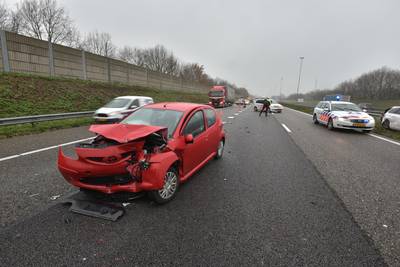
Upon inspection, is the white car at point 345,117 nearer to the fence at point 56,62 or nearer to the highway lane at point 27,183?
the highway lane at point 27,183

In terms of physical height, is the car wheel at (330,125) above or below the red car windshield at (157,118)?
below

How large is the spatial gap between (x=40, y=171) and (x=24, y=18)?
147ft

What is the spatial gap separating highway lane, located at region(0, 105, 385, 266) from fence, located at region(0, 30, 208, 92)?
16.1 m

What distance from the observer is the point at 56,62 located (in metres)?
16.7

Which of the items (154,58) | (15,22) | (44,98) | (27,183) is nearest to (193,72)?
(154,58)

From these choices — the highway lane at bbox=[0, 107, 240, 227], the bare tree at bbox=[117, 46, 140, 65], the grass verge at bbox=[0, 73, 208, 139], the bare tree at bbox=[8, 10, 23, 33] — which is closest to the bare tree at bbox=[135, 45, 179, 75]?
the bare tree at bbox=[117, 46, 140, 65]

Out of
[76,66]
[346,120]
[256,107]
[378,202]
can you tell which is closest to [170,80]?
[256,107]

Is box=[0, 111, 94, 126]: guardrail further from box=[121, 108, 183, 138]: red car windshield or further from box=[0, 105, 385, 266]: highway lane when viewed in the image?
box=[0, 105, 385, 266]: highway lane

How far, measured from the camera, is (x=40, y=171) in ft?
14.6

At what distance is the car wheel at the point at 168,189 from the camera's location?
10.4 feet

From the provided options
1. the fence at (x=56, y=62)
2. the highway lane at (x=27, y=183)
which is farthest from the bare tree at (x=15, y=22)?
the highway lane at (x=27, y=183)

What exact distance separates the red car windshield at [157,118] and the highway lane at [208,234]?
4.19ft

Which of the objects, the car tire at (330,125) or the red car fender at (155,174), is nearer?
the red car fender at (155,174)

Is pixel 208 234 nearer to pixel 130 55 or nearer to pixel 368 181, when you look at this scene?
pixel 368 181
